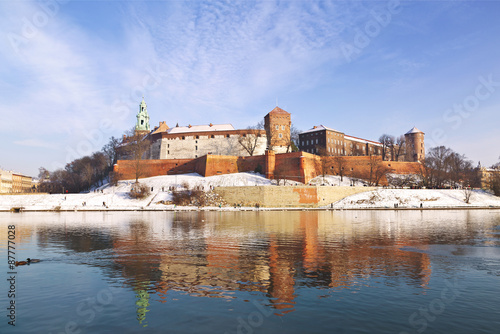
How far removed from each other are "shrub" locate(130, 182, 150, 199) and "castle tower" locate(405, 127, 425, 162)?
72.9m

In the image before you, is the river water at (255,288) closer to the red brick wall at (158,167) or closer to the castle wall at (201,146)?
the red brick wall at (158,167)

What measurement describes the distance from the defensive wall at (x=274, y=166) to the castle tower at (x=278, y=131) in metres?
9.85

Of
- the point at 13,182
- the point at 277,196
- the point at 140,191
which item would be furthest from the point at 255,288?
the point at 13,182

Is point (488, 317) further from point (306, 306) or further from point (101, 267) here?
point (101, 267)

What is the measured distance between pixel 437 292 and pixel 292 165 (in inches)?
2063

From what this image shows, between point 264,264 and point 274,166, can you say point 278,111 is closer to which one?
point 274,166

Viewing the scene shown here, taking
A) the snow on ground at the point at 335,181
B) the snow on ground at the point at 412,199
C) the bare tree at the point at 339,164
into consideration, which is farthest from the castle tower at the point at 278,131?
the snow on ground at the point at 412,199

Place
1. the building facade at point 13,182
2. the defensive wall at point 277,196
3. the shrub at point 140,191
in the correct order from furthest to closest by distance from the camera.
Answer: the building facade at point 13,182 → the shrub at point 140,191 → the defensive wall at point 277,196

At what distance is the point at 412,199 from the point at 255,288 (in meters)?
50.6

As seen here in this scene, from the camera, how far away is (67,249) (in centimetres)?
1609

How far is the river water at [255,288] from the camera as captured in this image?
7129mm

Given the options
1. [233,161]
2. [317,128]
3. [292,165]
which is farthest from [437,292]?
[317,128]

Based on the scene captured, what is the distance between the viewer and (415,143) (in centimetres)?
9700

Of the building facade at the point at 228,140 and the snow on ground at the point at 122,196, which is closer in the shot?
the snow on ground at the point at 122,196
